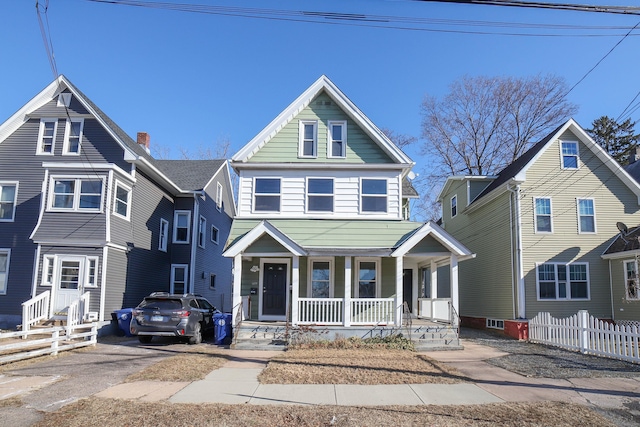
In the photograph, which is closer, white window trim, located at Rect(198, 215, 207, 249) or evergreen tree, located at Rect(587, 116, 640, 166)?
white window trim, located at Rect(198, 215, 207, 249)

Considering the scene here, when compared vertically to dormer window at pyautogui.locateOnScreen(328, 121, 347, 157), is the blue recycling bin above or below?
below

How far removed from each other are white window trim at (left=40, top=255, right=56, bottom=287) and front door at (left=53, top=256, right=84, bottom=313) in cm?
15

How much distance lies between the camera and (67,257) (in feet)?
54.0

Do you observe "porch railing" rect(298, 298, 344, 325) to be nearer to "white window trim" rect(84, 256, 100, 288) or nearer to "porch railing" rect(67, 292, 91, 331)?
"white window trim" rect(84, 256, 100, 288)

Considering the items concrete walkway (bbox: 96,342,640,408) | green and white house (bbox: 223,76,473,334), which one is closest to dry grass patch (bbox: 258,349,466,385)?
concrete walkway (bbox: 96,342,640,408)

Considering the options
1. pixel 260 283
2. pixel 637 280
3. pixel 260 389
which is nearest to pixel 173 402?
pixel 260 389

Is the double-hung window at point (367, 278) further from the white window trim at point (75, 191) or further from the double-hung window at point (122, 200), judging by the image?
the white window trim at point (75, 191)

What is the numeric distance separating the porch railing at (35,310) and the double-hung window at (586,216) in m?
20.3

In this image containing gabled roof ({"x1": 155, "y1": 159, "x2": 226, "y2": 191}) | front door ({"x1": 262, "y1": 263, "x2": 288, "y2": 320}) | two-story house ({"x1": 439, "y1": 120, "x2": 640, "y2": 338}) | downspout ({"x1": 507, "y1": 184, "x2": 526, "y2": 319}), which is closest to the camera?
front door ({"x1": 262, "y1": 263, "x2": 288, "y2": 320})

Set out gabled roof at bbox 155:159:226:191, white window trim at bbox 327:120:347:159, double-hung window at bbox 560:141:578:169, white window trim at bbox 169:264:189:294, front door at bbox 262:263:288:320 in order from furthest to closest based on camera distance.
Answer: gabled roof at bbox 155:159:226:191, white window trim at bbox 169:264:189:294, double-hung window at bbox 560:141:578:169, white window trim at bbox 327:120:347:159, front door at bbox 262:263:288:320

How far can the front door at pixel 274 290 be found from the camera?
52.8 feet

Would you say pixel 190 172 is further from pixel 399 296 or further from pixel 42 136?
pixel 399 296

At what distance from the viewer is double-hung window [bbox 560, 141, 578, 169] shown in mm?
18875

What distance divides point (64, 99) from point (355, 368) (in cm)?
1644
